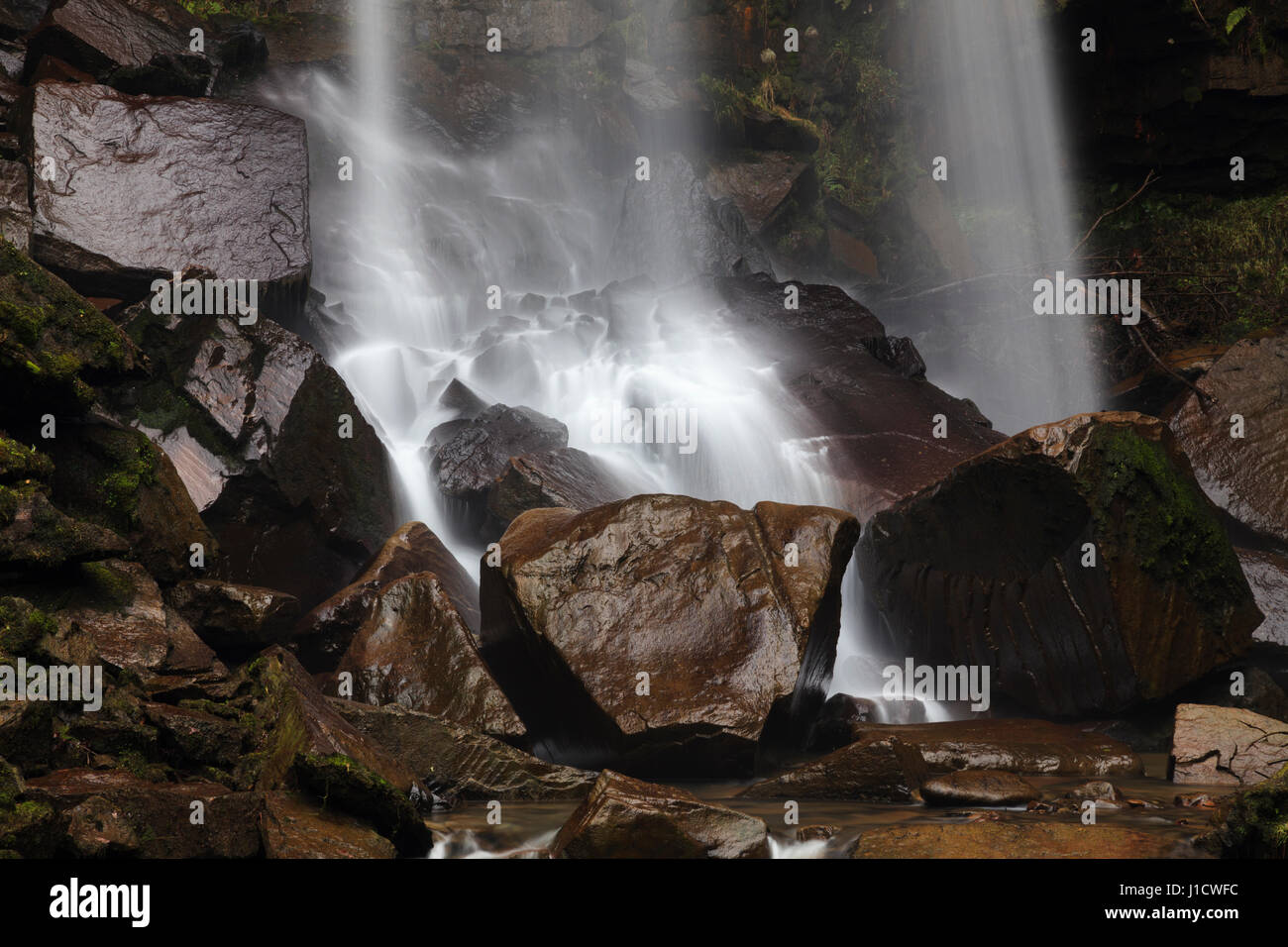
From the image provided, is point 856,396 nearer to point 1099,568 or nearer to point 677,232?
point 1099,568

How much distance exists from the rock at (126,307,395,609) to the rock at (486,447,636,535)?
1112 millimetres

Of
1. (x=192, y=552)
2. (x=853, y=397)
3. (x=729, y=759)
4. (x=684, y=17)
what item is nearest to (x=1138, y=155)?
(x=853, y=397)

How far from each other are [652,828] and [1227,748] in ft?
13.0

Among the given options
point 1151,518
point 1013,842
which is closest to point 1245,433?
point 1151,518

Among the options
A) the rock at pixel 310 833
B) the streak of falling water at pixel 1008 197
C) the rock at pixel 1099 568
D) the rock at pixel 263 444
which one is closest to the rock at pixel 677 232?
the streak of falling water at pixel 1008 197

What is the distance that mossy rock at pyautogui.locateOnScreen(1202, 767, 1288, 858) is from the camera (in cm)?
414

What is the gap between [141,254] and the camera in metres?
9.69

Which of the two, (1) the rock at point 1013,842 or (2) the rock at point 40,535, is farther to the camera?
(2) the rock at point 40,535

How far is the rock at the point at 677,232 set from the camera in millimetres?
17641

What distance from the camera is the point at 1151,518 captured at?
289 inches

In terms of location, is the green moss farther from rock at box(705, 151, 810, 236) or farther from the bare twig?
rock at box(705, 151, 810, 236)

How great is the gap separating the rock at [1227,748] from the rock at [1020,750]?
33cm

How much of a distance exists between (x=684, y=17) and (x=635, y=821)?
2094cm

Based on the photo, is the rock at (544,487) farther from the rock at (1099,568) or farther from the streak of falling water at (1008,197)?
the streak of falling water at (1008,197)
